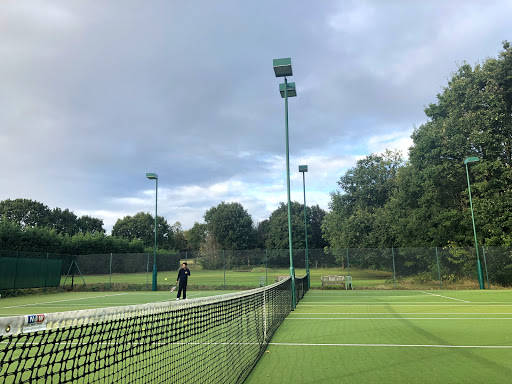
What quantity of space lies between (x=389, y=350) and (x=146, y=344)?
4534mm

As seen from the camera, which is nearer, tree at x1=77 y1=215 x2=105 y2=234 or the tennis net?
the tennis net

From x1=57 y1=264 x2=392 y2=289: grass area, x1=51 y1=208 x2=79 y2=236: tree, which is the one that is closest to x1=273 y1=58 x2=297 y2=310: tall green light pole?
x1=57 y1=264 x2=392 y2=289: grass area

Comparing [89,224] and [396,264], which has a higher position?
[89,224]

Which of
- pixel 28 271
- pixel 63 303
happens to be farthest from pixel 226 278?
pixel 28 271

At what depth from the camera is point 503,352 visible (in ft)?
19.4

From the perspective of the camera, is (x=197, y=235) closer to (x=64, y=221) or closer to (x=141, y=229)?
(x=141, y=229)

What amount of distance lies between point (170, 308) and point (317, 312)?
8.46 meters

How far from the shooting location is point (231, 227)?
72.3 metres

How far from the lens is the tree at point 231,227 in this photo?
2830 inches

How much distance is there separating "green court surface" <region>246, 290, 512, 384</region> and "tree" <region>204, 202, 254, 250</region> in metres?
62.1

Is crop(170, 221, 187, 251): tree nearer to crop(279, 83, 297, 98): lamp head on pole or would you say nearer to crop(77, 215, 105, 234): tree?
crop(77, 215, 105, 234): tree

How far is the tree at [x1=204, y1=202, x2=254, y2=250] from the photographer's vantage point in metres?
71.9

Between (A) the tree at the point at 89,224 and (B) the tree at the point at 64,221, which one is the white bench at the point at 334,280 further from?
(A) the tree at the point at 89,224

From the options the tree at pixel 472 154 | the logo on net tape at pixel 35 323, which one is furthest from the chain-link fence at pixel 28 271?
the tree at pixel 472 154
